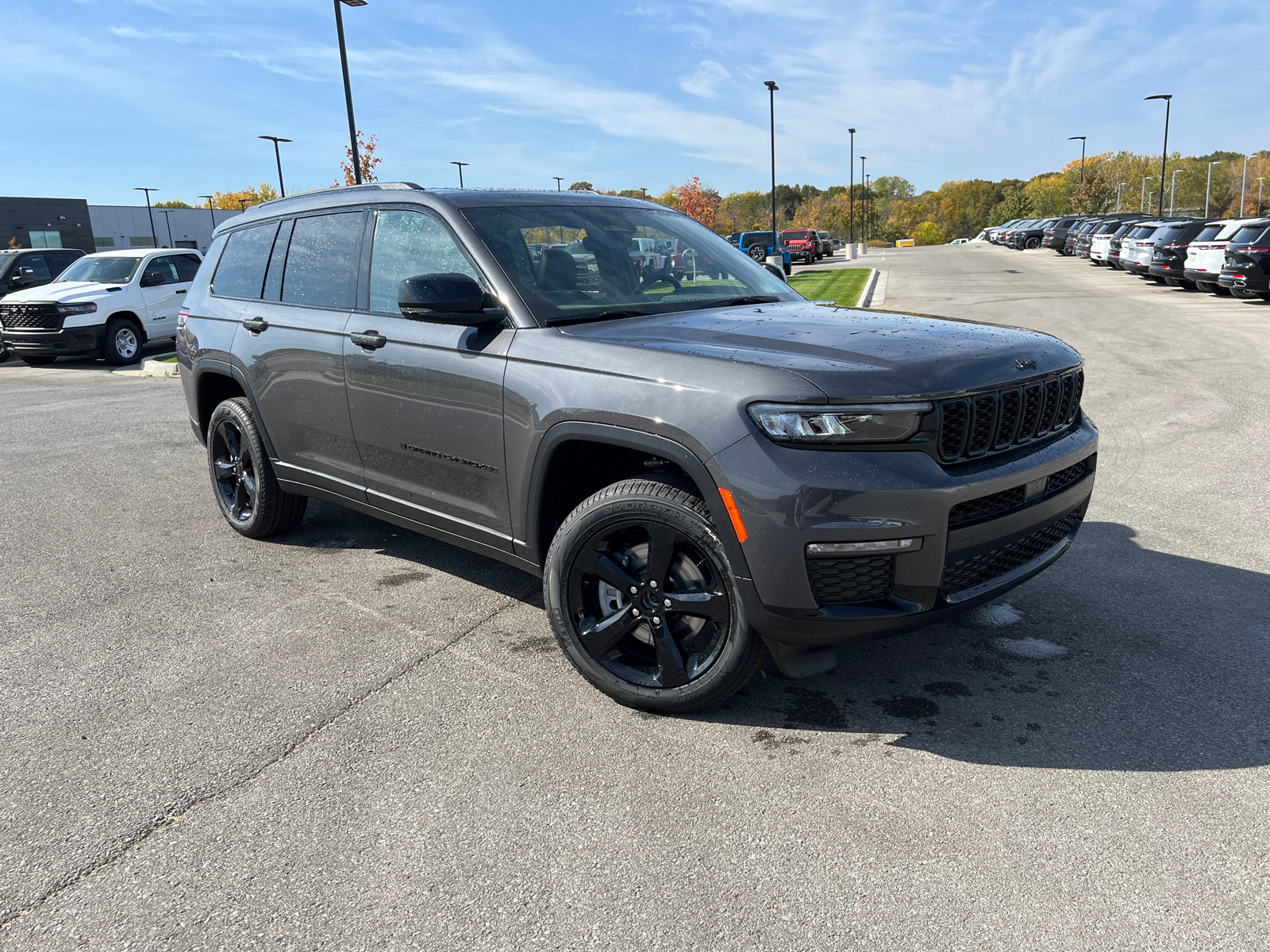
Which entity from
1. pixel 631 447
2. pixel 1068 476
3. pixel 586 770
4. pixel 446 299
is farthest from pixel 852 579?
pixel 446 299

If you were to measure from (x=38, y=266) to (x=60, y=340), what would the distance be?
494 centimetres

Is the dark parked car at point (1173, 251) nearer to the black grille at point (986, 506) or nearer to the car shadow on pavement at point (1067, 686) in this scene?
the car shadow on pavement at point (1067, 686)

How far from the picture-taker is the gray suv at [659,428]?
9.25 feet

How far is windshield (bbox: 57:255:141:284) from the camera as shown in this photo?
1695cm

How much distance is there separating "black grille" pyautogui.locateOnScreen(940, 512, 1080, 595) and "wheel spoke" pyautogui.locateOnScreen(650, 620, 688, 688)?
2.97ft

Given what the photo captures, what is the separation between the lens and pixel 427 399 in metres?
3.89

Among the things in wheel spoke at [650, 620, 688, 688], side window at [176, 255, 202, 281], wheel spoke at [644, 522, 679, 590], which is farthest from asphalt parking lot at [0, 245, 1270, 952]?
side window at [176, 255, 202, 281]

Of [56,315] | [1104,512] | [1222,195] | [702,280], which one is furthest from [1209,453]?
[1222,195]

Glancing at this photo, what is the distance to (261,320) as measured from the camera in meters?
4.96

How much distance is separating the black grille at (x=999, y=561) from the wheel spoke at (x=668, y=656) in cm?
90

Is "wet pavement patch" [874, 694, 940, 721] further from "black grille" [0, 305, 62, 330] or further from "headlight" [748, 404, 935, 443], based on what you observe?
"black grille" [0, 305, 62, 330]

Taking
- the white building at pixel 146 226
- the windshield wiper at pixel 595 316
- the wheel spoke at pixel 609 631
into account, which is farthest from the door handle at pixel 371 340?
the white building at pixel 146 226

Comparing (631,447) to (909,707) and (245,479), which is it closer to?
(909,707)

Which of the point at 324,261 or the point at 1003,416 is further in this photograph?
the point at 324,261
